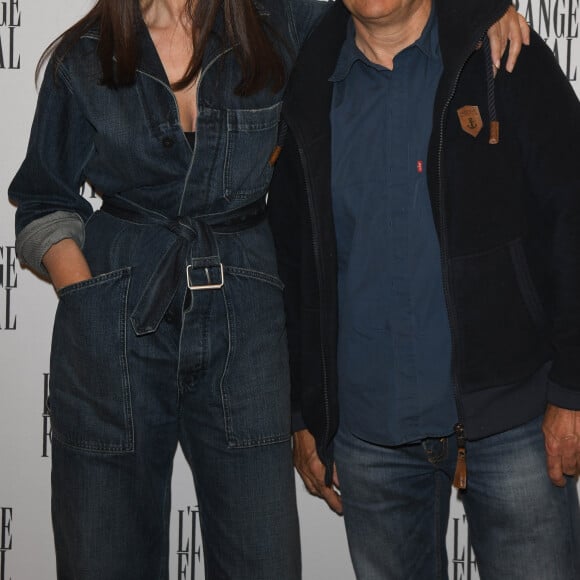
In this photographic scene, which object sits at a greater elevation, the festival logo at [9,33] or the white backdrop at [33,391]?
the festival logo at [9,33]

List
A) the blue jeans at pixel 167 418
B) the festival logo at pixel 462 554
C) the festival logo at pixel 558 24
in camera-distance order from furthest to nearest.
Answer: the festival logo at pixel 462 554 → the festival logo at pixel 558 24 → the blue jeans at pixel 167 418

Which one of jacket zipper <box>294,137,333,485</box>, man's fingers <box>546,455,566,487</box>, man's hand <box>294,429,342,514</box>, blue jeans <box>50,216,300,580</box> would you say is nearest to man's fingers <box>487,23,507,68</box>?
jacket zipper <box>294,137,333,485</box>

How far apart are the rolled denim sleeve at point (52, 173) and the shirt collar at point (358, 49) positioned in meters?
0.46

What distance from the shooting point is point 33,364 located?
206 centimetres

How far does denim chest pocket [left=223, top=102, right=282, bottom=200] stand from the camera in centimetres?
156

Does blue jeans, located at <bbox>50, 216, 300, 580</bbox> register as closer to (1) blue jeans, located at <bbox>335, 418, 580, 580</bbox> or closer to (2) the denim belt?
(2) the denim belt

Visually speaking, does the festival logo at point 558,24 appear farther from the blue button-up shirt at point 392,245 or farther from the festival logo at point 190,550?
the festival logo at point 190,550

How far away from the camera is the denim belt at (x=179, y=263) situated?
1515mm

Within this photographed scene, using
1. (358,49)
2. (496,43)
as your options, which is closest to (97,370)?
(358,49)

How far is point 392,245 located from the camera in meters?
1.49

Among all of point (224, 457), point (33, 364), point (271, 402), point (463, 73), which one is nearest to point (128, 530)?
point (224, 457)

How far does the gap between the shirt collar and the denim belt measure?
1.03ft

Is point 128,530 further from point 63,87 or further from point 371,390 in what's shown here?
point 63,87

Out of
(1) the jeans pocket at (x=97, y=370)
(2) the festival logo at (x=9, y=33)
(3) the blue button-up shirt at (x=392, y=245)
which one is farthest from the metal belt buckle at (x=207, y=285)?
(2) the festival logo at (x=9, y=33)
